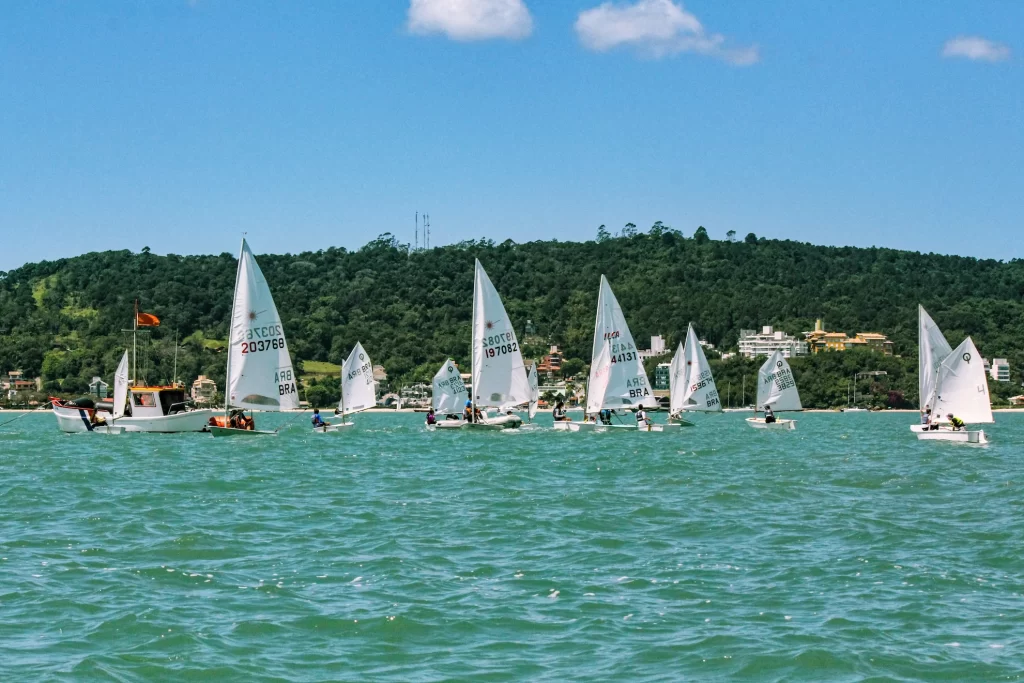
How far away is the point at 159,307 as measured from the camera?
557 ft

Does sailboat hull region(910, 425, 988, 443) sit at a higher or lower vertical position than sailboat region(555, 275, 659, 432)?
lower

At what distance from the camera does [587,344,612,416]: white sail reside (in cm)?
4869

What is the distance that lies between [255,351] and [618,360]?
1346 centimetres

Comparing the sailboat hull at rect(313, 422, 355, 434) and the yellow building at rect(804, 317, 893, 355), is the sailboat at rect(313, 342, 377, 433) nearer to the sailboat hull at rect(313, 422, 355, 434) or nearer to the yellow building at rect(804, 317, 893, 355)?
the sailboat hull at rect(313, 422, 355, 434)

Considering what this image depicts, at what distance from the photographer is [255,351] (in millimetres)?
44438

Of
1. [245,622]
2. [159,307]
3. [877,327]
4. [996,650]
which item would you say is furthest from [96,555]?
[877,327]

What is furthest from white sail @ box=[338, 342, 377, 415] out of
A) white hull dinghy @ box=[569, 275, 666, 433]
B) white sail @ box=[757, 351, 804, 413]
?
white sail @ box=[757, 351, 804, 413]

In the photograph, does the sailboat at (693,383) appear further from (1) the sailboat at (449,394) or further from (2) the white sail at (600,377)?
(2) the white sail at (600,377)

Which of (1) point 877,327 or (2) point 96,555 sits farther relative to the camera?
(1) point 877,327

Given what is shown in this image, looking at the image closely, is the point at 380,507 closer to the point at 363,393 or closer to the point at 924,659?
the point at 924,659

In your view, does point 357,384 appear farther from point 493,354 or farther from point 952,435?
point 952,435

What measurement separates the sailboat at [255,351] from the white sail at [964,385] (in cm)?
2247

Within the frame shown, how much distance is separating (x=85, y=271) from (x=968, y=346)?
529ft

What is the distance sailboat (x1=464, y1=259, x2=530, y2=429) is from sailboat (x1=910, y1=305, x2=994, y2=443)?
573 inches
